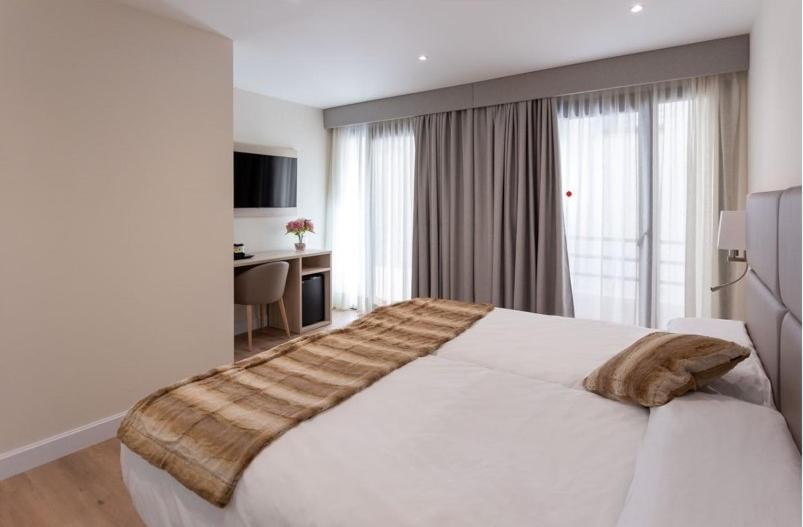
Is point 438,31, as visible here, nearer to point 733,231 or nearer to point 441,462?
point 733,231

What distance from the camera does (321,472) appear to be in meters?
1.16

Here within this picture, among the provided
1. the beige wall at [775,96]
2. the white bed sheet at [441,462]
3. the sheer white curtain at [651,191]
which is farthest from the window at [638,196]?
the white bed sheet at [441,462]

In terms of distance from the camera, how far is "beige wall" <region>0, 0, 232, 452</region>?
7.19ft

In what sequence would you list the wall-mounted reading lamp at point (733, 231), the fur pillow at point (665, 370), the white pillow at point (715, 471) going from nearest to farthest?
the white pillow at point (715, 471) → the fur pillow at point (665, 370) → the wall-mounted reading lamp at point (733, 231)

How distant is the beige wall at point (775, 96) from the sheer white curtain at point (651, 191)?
278 mm

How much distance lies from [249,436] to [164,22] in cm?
255

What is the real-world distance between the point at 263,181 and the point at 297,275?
102 centimetres

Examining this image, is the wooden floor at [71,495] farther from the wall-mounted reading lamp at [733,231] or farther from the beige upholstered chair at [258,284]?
the wall-mounted reading lamp at [733,231]

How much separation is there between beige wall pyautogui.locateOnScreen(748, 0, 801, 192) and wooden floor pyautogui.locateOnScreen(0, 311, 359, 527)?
9.58 ft

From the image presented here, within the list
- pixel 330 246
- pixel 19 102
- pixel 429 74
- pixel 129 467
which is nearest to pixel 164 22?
pixel 19 102

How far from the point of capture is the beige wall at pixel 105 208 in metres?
2.19

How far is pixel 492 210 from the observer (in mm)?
4297

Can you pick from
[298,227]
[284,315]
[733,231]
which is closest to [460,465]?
[733,231]

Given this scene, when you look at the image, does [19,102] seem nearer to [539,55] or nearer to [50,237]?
Result: [50,237]
